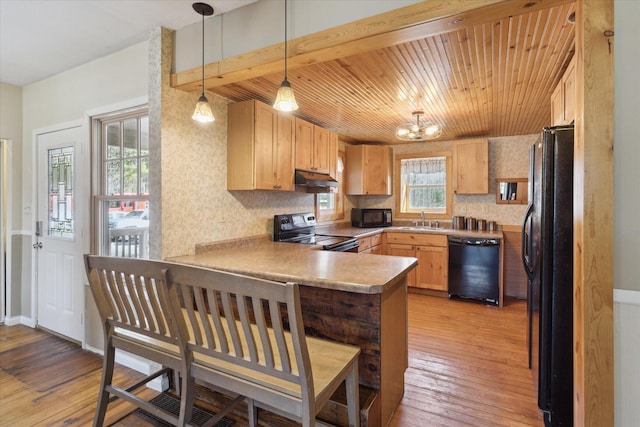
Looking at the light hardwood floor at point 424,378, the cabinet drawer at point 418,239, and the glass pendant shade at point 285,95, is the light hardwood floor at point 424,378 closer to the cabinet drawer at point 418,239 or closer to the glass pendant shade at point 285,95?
the cabinet drawer at point 418,239

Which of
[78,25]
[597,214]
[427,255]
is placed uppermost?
[78,25]

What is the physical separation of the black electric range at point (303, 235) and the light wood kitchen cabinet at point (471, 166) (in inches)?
81.9

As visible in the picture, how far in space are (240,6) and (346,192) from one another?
348 cm

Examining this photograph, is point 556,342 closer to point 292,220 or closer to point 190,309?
point 190,309

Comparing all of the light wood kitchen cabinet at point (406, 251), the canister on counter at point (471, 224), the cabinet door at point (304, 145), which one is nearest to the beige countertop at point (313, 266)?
the cabinet door at point (304, 145)

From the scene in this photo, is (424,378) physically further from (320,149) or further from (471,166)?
(471,166)

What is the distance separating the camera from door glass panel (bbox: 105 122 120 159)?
2848mm

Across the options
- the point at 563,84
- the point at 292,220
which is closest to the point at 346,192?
the point at 292,220

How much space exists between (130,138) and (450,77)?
2.74 m

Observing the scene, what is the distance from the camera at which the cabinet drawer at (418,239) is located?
173 inches

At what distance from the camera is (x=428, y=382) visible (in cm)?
234

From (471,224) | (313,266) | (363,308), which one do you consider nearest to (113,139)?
(313,266)

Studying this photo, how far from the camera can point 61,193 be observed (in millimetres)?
3236

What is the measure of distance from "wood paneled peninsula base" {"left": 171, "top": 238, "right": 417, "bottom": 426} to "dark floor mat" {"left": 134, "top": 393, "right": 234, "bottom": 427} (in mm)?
724
